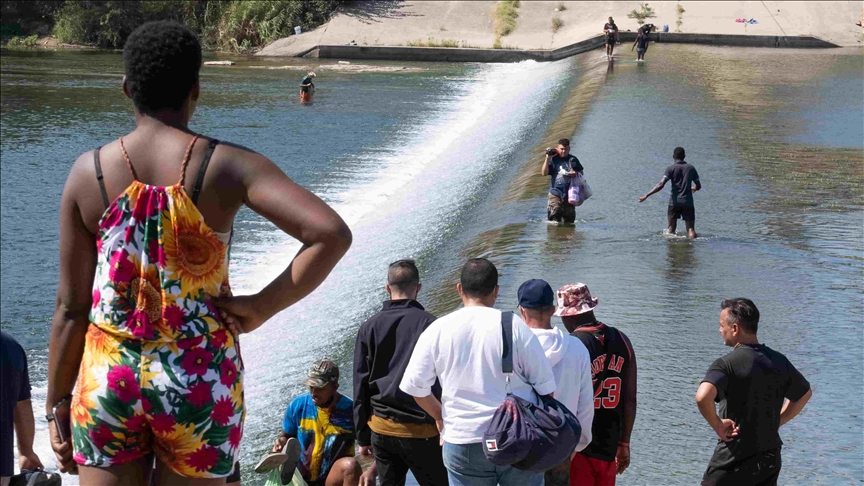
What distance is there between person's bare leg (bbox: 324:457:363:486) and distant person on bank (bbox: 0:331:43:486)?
2027 millimetres

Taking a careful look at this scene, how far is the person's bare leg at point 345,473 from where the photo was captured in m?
5.81

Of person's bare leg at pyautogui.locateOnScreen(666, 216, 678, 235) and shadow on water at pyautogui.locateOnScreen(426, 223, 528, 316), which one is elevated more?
person's bare leg at pyautogui.locateOnScreen(666, 216, 678, 235)

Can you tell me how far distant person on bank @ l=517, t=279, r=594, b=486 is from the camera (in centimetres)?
460

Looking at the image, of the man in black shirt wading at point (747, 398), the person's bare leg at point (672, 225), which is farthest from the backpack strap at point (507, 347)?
the person's bare leg at point (672, 225)

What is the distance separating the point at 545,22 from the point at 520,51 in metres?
6.18

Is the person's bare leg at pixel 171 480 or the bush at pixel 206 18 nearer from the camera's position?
the person's bare leg at pixel 171 480

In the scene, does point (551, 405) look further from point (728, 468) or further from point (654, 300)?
Result: point (654, 300)

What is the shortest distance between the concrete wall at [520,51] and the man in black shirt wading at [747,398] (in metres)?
41.2

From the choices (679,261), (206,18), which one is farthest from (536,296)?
(206,18)

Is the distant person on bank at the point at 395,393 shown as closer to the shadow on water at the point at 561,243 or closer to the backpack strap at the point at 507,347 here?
the backpack strap at the point at 507,347

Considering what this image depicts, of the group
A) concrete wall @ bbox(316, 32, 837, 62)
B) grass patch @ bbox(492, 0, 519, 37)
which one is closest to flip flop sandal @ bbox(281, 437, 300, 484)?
concrete wall @ bbox(316, 32, 837, 62)

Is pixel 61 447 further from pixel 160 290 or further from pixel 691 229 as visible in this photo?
pixel 691 229

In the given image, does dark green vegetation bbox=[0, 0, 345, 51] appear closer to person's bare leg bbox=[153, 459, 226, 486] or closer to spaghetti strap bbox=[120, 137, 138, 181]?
spaghetti strap bbox=[120, 137, 138, 181]

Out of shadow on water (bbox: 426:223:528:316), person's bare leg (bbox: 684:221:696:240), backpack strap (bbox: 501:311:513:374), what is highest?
backpack strap (bbox: 501:311:513:374)
